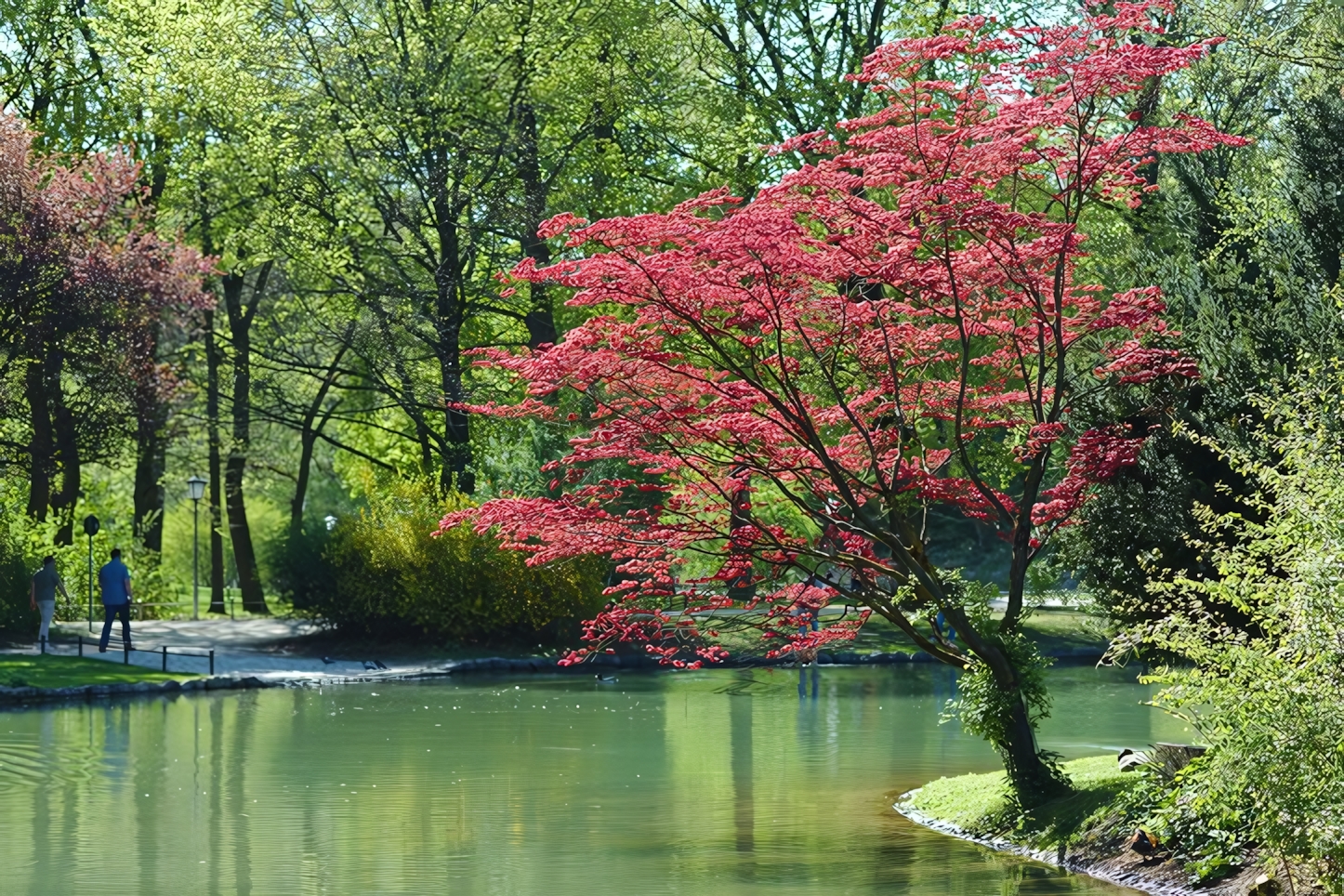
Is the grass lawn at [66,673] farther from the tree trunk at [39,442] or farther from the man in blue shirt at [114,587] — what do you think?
the tree trunk at [39,442]

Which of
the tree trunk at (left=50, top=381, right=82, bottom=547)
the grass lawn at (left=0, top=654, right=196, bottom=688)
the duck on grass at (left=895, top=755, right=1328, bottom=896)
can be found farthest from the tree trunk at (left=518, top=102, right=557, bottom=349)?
the duck on grass at (left=895, top=755, right=1328, bottom=896)

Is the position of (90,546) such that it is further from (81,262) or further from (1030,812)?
(1030,812)

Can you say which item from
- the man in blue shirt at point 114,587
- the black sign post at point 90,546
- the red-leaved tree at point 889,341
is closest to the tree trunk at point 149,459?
the black sign post at point 90,546

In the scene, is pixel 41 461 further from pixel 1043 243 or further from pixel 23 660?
pixel 1043 243

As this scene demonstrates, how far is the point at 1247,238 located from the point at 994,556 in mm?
35413

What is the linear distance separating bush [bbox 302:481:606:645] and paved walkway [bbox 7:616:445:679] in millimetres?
995

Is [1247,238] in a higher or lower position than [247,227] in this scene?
lower

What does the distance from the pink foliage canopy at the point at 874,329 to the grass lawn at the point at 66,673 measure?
10.4m

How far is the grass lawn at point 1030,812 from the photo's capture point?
37.9 feet

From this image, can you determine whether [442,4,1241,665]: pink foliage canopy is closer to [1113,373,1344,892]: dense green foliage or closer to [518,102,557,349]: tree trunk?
[1113,373,1344,892]: dense green foliage

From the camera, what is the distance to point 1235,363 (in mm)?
11758

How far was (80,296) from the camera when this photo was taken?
25.1 meters

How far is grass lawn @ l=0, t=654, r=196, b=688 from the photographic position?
21.6m

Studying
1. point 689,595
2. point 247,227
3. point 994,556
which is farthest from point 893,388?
point 994,556
